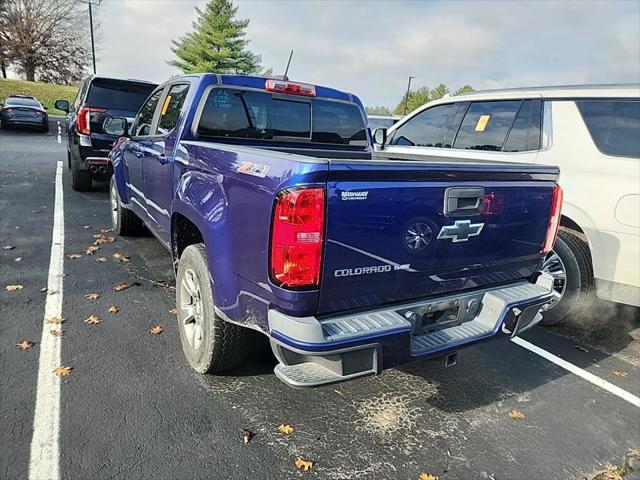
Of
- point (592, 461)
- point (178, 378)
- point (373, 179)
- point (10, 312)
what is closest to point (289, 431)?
point (178, 378)

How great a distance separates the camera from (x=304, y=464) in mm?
2434

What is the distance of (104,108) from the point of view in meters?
7.89

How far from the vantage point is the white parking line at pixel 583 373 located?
3.29 meters

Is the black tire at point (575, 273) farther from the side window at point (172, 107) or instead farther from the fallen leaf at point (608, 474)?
the side window at point (172, 107)

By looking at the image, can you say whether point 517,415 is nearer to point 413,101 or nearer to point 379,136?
point 379,136

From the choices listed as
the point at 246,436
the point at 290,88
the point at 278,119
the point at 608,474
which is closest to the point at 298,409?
the point at 246,436

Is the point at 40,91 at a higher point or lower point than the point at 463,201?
higher

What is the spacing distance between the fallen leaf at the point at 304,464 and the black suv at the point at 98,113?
685 cm

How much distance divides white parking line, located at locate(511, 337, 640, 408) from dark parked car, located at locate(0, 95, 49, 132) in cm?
2257

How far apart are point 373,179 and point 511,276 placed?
1.42 meters

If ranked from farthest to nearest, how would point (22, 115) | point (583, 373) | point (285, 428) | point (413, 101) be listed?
point (413, 101) < point (22, 115) < point (583, 373) < point (285, 428)

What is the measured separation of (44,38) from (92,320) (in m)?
51.9

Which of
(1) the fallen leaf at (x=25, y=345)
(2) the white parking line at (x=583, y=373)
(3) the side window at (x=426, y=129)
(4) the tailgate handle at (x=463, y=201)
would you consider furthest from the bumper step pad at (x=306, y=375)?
(3) the side window at (x=426, y=129)

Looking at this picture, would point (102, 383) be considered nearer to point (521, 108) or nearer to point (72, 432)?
point (72, 432)
